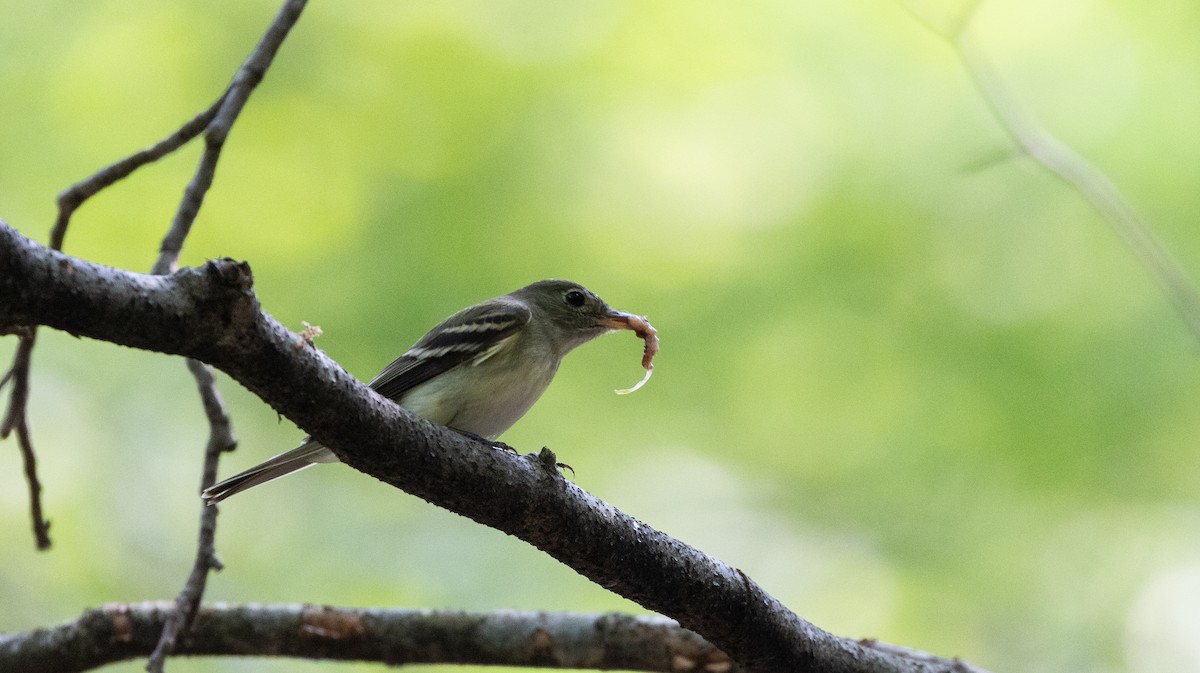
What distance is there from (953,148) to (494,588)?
5.54 m

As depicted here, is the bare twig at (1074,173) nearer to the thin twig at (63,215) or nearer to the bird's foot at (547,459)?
the bird's foot at (547,459)

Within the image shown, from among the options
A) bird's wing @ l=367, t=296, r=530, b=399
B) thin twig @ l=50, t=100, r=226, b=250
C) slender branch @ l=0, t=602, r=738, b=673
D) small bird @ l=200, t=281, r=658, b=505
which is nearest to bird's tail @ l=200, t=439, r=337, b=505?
small bird @ l=200, t=281, r=658, b=505

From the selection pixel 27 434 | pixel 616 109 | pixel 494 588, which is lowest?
pixel 27 434

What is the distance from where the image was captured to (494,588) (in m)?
9.30

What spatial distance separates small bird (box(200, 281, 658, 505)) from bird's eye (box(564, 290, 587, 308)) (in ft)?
0.78

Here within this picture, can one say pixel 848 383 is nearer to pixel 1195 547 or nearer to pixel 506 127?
pixel 1195 547

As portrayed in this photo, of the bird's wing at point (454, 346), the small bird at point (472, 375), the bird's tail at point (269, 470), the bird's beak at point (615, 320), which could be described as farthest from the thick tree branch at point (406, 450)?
the bird's beak at point (615, 320)

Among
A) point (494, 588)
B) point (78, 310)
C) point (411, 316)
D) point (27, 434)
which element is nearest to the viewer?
point (78, 310)

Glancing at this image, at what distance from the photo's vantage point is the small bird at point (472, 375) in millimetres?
4820

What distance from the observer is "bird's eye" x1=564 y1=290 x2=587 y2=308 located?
610 cm

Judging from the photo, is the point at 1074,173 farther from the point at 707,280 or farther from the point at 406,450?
the point at 707,280

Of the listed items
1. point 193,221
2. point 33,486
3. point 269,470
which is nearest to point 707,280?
point 269,470

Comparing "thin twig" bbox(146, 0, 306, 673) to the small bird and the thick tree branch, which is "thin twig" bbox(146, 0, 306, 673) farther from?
the thick tree branch

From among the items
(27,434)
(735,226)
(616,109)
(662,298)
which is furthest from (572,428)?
(27,434)
